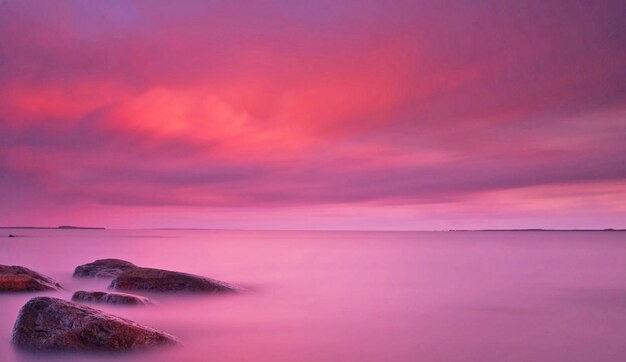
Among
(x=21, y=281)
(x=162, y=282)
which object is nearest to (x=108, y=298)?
(x=162, y=282)

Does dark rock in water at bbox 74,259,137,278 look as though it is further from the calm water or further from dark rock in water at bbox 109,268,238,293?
dark rock in water at bbox 109,268,238,293

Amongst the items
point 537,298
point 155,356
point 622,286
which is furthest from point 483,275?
point 155,356

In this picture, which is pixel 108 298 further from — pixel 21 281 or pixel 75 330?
pixel 21 281

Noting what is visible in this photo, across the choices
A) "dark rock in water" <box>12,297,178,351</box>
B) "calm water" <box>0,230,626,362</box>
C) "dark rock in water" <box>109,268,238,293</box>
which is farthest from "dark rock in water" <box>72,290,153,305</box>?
"dark rock in water" <box>12,297,178,351</box>

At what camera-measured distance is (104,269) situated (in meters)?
26.2

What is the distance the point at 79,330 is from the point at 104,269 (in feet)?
57.4

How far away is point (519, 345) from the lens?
12281 mm

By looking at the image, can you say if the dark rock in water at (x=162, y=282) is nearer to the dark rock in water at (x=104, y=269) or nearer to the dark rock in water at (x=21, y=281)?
the dark rock in water at (x=21, y=281)

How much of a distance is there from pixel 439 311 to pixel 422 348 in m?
6.11

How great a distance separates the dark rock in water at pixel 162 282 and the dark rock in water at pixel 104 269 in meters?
6.05

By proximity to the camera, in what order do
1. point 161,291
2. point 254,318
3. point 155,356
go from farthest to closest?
point 161,291 < point 254,318 < point 155,356

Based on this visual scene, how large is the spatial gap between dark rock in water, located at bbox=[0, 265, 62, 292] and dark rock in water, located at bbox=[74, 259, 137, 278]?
4106 mm

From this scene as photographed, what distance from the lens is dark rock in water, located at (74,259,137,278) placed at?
25672 mm

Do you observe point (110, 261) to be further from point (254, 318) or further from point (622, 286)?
point (622, 286)
